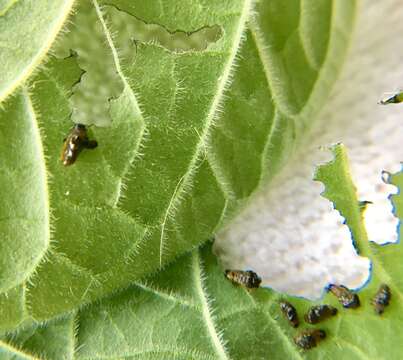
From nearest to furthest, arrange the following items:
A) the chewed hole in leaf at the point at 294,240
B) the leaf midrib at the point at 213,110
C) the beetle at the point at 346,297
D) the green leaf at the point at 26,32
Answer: the green leaf at the point at 26,32 < the leaf midrib at the point at 213,110 < the beetle at the point at 346,297 < the chewed hole in leaf at the point at 294,240

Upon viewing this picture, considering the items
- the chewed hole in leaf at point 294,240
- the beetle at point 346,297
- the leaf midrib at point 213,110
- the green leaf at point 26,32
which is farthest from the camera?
the chewed hole in leaf at point 294,240

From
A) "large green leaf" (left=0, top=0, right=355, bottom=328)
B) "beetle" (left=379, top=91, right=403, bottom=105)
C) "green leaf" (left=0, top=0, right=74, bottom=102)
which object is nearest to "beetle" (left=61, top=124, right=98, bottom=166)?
"large green leaf" (left=0, top=0, right=355, bottom=328)

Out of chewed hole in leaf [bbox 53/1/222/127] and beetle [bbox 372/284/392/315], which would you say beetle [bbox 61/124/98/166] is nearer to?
chewed hole in leaf [bbox 53/1/222/127]

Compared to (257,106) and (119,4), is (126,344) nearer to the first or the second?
(257,106)

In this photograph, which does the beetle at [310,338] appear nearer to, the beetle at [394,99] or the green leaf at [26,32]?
the beetle at [394,99]

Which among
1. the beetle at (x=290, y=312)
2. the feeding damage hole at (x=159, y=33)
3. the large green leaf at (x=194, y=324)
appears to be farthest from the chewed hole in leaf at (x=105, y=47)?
the beetle at (x=290, y=312)

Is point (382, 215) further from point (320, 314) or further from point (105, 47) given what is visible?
point (105, 47)
